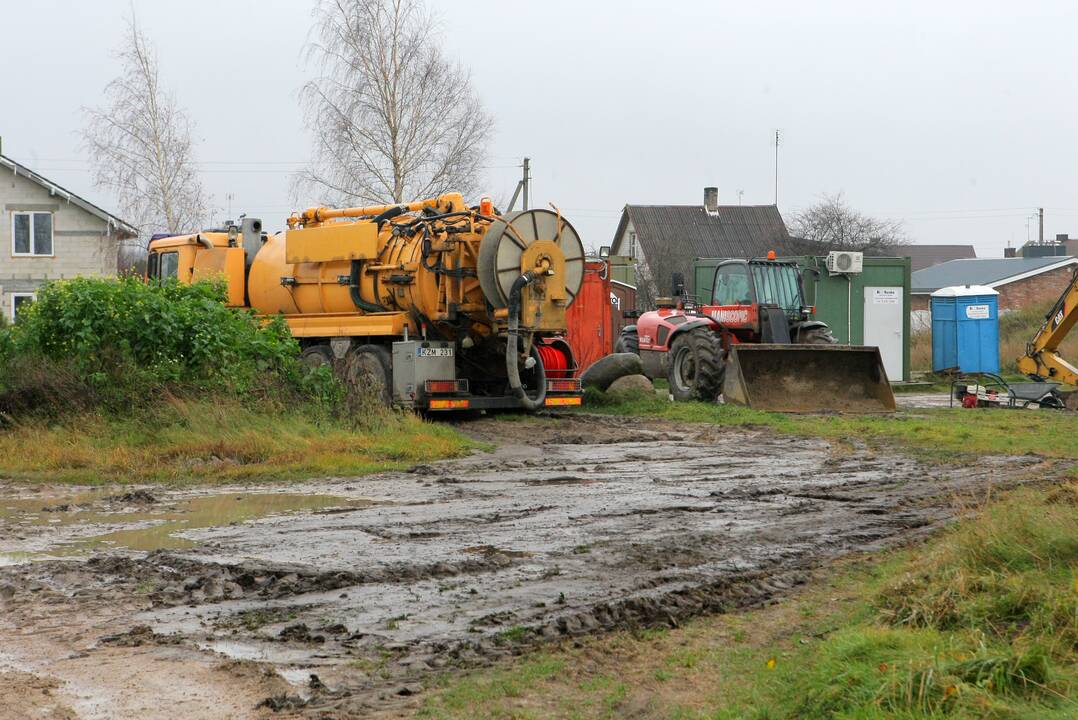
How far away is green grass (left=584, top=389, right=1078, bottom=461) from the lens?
48.9 ft

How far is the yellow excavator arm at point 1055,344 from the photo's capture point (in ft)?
75.9

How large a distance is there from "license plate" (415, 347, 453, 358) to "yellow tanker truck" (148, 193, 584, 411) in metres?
0.02

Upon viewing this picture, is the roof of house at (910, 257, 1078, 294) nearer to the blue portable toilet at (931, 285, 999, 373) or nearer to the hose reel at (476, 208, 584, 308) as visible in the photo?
the blue portable toilet at (931, 285, 999, 373)

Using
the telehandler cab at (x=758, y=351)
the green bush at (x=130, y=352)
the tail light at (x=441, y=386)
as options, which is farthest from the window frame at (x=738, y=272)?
the green bush at (x=130, y=352)

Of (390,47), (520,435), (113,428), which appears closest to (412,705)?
(113,428)

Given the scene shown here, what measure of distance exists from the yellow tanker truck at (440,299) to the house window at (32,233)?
19452 millimetres

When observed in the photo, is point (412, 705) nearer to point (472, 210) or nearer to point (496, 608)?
point (496, 608)

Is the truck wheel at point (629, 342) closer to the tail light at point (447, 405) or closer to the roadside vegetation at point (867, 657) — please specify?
the tail light at point (447, 405)

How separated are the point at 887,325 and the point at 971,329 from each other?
2570mm

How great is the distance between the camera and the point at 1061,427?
56.6 feet

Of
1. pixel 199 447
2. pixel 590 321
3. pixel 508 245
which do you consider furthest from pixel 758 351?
pixel 199 447

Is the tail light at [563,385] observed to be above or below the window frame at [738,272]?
below

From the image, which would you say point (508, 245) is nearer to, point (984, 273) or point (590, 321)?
point (590, 321)

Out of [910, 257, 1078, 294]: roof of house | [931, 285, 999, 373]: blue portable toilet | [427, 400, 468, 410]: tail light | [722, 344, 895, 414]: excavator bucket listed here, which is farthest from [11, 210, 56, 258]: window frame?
[910, 257, 1078, 294]: roof of house
